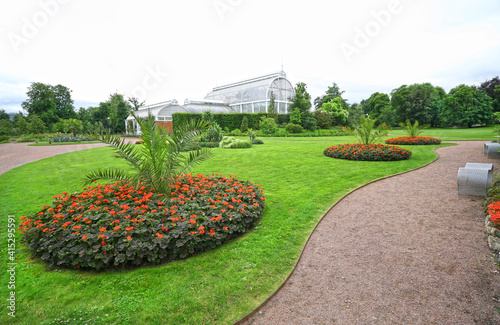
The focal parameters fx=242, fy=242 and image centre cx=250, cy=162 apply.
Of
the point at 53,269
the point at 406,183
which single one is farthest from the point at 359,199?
the point at 53,269

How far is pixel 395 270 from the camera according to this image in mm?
2939

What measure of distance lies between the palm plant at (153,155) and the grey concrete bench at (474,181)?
551 centimetres

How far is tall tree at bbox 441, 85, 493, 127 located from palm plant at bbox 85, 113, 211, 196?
42301 millimetres

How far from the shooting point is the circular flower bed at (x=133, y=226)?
117 inches

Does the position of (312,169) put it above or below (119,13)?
below

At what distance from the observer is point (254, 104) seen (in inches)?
1432

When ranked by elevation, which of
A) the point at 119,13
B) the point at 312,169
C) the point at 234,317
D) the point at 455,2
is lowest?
the point at 234,317

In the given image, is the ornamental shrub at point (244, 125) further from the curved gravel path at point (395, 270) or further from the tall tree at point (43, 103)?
the tall tree at point (43, 103)

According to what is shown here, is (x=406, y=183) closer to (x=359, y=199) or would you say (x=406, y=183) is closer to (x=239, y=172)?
(x=359, y=199)

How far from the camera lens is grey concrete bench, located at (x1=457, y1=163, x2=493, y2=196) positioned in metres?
5.03

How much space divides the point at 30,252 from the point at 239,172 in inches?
222

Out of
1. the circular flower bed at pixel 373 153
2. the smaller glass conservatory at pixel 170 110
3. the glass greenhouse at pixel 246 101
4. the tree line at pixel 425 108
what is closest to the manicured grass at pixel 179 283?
the circular flower bed at pixel 373 153

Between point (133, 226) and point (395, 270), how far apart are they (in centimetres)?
340

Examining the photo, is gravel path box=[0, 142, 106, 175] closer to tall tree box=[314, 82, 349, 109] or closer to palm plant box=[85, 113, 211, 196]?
palm plant box=[85, 113, 211, 196]
